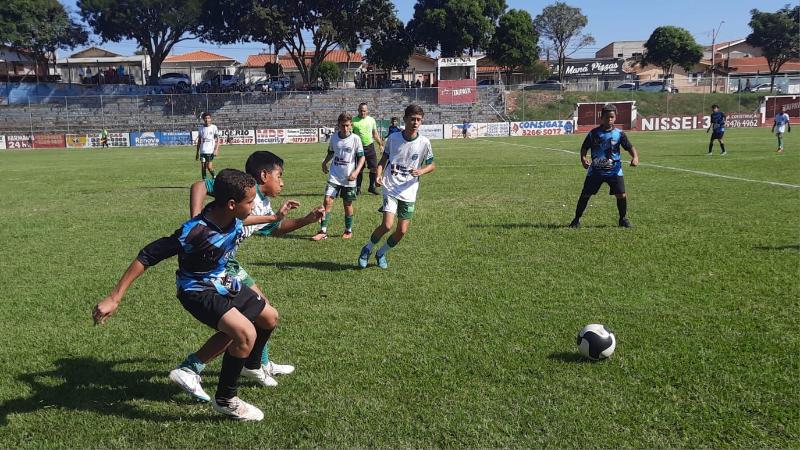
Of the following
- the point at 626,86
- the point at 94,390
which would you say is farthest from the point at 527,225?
the point at 626,86

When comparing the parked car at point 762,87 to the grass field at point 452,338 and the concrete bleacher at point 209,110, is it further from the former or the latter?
the grass field at point 452,338

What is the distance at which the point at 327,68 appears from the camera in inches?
2842

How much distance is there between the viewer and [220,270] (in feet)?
13.1

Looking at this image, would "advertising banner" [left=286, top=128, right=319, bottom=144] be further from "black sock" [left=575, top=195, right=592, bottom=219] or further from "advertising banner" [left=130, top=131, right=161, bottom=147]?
"black sock" [left=575, top=195, right=592, bottom=219]

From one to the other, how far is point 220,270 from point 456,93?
49.8m

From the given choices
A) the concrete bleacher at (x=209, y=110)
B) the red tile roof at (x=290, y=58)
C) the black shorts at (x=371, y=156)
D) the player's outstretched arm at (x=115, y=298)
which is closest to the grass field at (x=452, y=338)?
the player's outstretched arm at (x=115, y=298)

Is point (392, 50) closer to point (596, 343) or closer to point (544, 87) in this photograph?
point (544, 87)

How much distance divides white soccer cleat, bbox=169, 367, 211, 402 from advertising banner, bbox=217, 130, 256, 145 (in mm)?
41663

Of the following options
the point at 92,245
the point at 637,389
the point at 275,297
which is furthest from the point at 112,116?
the point at 637,389

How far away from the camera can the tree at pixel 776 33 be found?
68375mm

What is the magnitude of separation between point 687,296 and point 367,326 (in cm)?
328

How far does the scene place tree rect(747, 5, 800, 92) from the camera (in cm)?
6838

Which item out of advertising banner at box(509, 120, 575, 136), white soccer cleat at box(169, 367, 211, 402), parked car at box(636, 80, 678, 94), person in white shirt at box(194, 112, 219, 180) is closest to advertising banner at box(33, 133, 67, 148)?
advertising banner at box(509, 120, 575, 136)

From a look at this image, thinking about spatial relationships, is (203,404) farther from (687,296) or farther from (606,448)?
(687,296)
